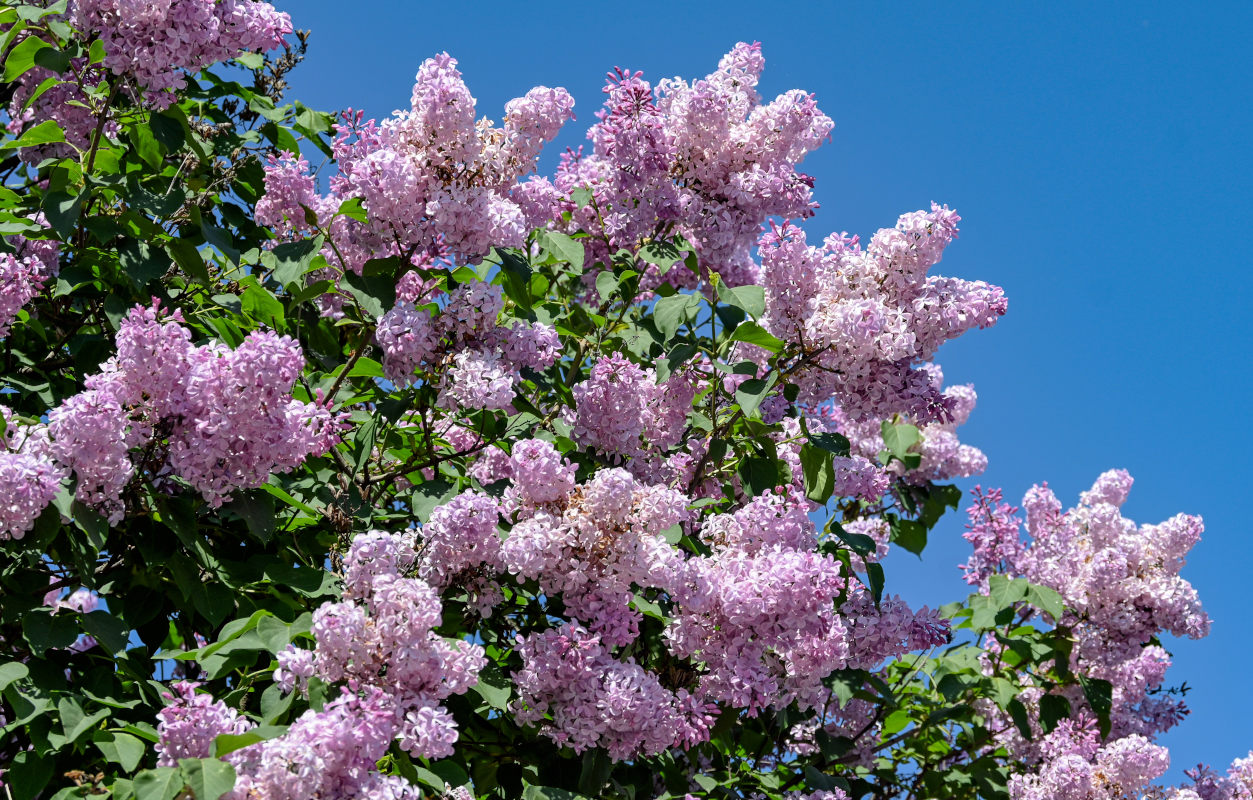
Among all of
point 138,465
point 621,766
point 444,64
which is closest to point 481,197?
point 444,64

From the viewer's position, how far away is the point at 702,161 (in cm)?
511

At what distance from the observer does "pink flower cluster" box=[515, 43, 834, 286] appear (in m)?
5.04

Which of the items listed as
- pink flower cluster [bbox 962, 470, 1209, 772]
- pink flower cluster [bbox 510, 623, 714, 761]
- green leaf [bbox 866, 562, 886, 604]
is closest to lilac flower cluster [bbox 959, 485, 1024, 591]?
pink flower cluster [bbox 962, 470, 1209, 772]

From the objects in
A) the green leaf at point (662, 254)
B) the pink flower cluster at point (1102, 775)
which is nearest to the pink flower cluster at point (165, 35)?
the green leaf at point (662, 254)

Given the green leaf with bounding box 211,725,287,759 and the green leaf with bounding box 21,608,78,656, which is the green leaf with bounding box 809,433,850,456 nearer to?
the green leaf with bounding box 211,725,287,759

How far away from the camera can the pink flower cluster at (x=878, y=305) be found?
15.2ft

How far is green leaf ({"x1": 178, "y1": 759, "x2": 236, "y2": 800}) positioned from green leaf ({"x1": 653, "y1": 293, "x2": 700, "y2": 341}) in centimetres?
235

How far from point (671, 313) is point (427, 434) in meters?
1.07

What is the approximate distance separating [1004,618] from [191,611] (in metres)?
4.50

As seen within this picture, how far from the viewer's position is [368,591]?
3482mm

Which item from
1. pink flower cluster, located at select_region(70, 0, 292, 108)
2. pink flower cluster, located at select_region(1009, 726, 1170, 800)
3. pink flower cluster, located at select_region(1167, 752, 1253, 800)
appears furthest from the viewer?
pink flower cluster, located at select_region(1167, 752, 1253, 800)

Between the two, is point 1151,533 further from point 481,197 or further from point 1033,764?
point 481,197

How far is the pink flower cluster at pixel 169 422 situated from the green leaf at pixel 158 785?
3.08 ft

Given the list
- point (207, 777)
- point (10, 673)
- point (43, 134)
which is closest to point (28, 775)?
point (10, 673)
